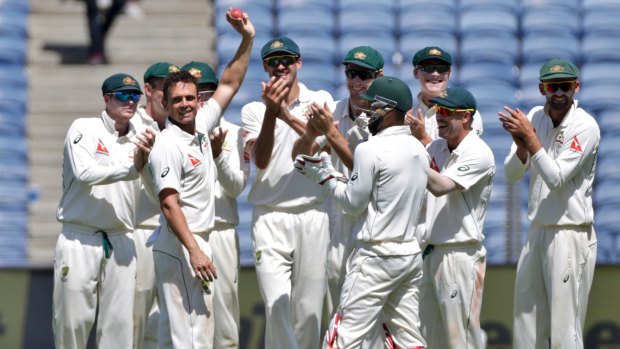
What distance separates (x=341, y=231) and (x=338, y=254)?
155 millimetres

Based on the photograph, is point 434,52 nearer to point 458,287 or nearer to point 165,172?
point 458,287

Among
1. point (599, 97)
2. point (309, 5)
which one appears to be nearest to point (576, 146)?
point (599, 97)

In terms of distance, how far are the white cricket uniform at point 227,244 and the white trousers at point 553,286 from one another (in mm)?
1860

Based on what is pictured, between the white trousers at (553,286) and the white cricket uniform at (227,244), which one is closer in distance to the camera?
the white trousers at (553,286)

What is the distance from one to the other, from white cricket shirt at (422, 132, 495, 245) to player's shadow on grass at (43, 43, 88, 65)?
637 cm

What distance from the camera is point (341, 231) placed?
8102 millimetres

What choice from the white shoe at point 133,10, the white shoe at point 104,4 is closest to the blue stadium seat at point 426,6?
the white shoe at point 133,10

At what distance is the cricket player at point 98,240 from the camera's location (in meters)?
7.85

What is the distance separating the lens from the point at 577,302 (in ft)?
26.0

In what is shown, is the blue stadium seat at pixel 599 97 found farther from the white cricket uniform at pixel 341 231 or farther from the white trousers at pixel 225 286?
the white trousers at pixel 225 286

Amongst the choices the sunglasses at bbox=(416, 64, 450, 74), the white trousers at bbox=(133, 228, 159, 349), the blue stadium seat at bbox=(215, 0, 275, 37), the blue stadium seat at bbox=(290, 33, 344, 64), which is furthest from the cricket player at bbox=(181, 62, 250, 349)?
the blue stadium seat at bbox=(215, 0, 275, 37)

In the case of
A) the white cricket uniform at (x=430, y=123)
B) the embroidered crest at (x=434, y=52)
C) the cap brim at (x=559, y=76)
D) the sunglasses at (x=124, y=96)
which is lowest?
the white cricket uniform at (x=430, y=123)

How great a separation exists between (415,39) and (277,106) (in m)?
5.92

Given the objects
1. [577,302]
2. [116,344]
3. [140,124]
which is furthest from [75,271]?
[577,302]
